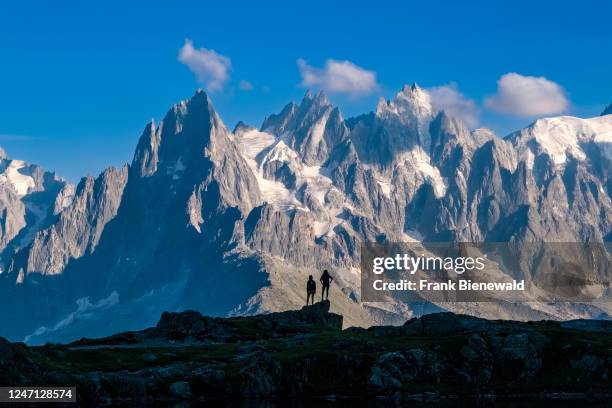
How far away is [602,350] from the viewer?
119812mm

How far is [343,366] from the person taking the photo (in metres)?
116

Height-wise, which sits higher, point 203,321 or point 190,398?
point 203,321

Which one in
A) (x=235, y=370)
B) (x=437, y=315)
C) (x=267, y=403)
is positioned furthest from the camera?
(x=437, y=315)

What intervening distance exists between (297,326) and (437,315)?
2030cm

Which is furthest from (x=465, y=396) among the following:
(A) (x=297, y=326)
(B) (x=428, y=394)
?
(A) (x=297, y=326)

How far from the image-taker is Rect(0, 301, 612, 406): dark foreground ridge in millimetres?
108250

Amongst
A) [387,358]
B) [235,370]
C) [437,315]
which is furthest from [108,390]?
[437,315]

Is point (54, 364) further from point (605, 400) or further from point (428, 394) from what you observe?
point (605, 400)

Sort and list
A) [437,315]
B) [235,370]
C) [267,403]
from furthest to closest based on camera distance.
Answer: [437,315], [235,370], [267,403]

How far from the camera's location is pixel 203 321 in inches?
5591

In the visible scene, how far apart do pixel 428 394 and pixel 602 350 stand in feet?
70.3

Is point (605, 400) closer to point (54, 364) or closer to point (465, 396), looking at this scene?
point (465, 396)

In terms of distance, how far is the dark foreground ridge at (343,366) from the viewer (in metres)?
108

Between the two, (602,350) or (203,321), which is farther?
(203,321)
